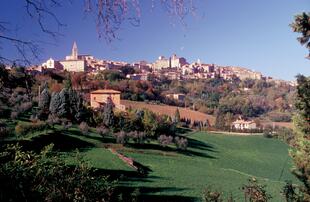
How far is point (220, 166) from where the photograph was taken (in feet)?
124

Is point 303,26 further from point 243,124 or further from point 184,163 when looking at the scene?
point 243,124

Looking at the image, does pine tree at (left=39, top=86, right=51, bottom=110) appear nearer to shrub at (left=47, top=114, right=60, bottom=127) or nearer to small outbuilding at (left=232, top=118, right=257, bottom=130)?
shrub at (left=47, top=114, right=60, bottom=127)

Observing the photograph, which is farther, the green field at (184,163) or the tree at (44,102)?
the tree at (44,102)

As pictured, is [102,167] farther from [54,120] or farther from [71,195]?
[71,195]

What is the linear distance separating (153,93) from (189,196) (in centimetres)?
6028

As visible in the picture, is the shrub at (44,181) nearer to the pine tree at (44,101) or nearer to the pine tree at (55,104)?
the pine tree at (55,104)

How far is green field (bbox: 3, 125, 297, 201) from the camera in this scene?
76.6 feet

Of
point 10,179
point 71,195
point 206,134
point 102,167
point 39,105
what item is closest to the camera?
point 10,179

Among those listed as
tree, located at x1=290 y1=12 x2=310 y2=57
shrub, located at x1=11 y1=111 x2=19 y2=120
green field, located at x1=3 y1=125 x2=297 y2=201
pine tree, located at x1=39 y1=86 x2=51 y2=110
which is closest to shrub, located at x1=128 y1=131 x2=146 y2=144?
green field, located at x1=3 y1=125 x2=297 y2=201

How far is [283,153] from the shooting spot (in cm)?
4919

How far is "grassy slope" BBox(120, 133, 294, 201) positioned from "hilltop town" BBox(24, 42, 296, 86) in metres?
46.4

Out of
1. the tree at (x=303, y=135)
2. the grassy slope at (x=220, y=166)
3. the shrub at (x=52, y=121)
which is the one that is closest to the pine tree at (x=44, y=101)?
the shrub at (x=52, y=121)

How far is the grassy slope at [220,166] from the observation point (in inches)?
975

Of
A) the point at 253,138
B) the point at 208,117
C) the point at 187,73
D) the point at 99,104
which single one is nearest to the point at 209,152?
the point at 253,138
